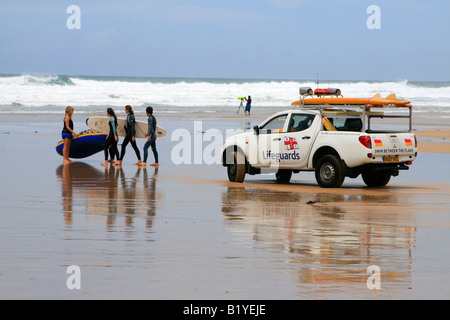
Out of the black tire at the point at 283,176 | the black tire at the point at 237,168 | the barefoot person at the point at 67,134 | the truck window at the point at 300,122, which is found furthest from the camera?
the barefoot person at the point at 67,134

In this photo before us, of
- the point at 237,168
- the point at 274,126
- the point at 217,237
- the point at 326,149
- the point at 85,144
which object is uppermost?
the point at 326,149

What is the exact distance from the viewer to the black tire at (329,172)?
600 inches

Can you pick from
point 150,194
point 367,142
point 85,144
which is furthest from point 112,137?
point 367,142

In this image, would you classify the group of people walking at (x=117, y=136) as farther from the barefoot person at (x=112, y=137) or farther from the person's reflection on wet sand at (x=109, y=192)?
the person's reflection on wet sand at (x=109, y=192)

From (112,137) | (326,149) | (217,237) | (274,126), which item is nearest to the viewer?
(217,237)

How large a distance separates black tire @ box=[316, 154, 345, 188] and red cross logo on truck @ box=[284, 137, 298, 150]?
0.72 metres

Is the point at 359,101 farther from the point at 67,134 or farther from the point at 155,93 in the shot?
the point at 155,93

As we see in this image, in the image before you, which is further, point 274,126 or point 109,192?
point 274,126

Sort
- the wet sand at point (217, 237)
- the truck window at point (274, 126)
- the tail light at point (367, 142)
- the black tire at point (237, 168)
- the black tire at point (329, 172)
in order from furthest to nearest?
the truck window at point (274, 126)
the black tire at point (237, 168)
the black tire at point (329, 172)
the tail light at point (367, 142)
the wet sand at point (217, 237)

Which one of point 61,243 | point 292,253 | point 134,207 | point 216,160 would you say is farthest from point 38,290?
point 216,160

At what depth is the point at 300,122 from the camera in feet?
53.1

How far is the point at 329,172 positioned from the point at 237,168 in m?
2.23

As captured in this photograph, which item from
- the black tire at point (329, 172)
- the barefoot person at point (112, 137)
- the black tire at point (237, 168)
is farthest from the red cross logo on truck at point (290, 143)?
the barefoot person at point (112, 137)
